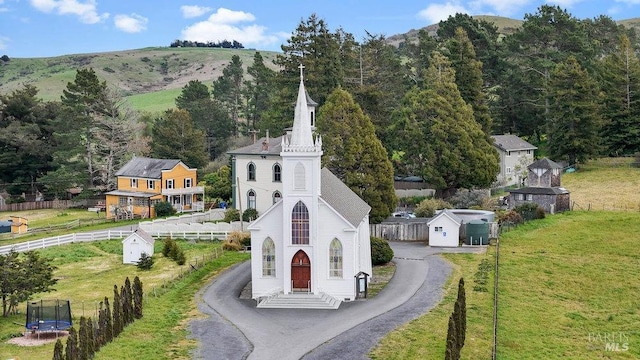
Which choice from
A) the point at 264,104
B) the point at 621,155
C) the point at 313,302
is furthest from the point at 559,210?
the point at 264,104

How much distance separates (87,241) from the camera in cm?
5944

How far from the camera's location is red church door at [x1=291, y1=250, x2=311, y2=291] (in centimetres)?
4003

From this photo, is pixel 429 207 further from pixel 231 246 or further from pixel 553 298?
pixel 553 298

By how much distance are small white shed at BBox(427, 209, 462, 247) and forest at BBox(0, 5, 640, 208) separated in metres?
6.73

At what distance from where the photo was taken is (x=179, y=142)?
89.9m

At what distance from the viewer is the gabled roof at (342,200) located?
4078 centimetres

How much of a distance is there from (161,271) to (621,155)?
2240 inches

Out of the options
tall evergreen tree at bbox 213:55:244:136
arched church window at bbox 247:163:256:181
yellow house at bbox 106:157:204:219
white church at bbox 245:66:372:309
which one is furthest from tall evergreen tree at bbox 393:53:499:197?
tall evergreen tree at bbox 213:55:244:136

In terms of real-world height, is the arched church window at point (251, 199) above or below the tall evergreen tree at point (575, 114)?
below

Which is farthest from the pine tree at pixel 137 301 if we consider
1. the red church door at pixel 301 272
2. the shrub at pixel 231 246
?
the shrub at pixel 231 246

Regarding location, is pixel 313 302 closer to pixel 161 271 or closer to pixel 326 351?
pixel 326 351

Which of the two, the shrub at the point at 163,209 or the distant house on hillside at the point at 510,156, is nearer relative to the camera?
the shrub at the point at 163,209

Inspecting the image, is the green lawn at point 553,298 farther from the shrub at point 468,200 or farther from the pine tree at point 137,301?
the pine tree at point 137,301

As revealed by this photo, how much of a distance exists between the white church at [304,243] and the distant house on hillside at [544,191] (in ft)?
87.3
